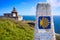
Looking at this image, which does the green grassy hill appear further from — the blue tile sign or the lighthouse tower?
the blue tile sign

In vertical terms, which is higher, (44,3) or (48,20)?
(44,3)

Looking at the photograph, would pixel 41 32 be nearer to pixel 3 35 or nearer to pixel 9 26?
pixel 3 35

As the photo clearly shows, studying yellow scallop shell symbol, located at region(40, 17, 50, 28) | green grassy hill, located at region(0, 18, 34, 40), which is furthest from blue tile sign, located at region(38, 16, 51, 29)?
green grassy hill, located at region(0, 18, 34, 40)

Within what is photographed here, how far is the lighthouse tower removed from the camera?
9.56 meters

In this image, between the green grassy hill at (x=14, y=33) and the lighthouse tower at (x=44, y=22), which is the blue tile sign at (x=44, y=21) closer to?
the lighthouse tower at (x=44, y=22)

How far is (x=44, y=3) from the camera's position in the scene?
9680 mm

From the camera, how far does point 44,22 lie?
9531mm

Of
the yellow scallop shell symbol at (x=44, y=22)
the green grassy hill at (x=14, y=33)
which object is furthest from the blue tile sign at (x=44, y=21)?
the green grassy hill at (x=14, y=33)

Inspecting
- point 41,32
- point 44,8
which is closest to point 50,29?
point 41,32

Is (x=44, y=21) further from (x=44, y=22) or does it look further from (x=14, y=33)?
(x=14, y=33)

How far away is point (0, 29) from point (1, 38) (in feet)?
6.82

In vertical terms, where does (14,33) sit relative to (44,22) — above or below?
below

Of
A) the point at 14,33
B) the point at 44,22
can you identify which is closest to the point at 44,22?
the point at 44,22

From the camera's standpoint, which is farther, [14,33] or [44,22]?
[14,33]
